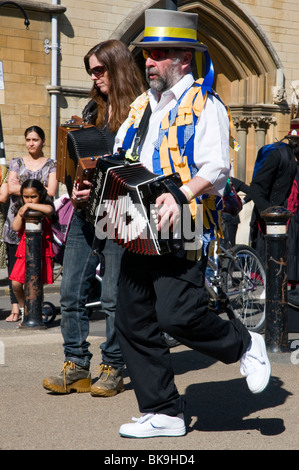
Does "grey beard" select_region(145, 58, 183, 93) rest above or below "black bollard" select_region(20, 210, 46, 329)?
above

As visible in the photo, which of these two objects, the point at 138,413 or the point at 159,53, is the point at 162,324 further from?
the point at 159,53

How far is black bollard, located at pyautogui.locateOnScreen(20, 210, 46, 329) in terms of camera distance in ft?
23.0

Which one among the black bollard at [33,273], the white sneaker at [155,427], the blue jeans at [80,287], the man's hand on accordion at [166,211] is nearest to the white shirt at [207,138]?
the man's hand on accordion at [166,211]

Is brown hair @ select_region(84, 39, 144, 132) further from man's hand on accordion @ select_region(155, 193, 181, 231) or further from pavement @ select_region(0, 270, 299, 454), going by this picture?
pavement @ select_region(0, 270, 299, 454)

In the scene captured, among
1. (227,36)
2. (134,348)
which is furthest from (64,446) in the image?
(227,36)

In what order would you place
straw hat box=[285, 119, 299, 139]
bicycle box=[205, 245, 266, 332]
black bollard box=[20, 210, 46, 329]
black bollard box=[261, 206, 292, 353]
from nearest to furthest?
black bollard box=[261, 206, 292, 353] → black bollard box=[20, 210, 46, 329] → bicycle box=[205, 245, 266, 332] → straw hat box=[285, 119, 299, 139]

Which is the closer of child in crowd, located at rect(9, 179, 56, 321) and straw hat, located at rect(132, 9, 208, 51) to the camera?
straw hat, located at rect(132, 9, 208, 51)

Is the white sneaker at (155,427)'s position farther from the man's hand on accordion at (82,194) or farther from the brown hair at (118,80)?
the brown hair at (118,80)

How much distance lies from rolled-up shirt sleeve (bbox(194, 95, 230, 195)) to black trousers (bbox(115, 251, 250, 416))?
15.2 inches

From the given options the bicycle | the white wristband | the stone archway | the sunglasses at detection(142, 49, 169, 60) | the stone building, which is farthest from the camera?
the stone archway

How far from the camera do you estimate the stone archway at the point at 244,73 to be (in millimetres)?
17703

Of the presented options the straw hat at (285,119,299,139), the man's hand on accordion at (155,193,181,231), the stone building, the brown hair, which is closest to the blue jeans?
the brown hair

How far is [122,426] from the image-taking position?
11.9 ft

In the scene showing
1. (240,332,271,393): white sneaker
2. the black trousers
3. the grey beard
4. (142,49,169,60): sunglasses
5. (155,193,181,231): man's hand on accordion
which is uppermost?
(142,49,169,60): sunglasses
